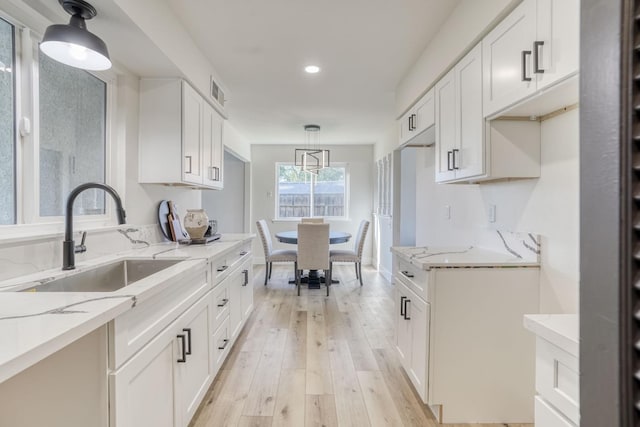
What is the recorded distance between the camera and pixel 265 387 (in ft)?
7.30

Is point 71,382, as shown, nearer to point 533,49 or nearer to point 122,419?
point 122,419

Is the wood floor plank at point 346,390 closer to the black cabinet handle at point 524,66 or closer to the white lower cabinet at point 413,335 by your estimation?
the white lower cabinet at point 413,335

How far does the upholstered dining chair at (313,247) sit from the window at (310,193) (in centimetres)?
247

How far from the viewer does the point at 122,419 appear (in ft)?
3.50

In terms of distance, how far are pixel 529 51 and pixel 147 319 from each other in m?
1.89

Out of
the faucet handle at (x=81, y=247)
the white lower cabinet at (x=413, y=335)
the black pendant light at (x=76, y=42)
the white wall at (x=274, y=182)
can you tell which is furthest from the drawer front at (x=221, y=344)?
the white wall at (x=274, y=182)

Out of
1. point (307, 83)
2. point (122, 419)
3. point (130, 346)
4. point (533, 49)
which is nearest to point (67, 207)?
point (130, 346)

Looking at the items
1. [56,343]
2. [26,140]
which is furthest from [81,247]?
[56,343]

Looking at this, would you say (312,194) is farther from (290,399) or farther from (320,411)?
(320,411)

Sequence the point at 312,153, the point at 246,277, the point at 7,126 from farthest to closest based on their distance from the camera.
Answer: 1. the point at 312,153
2. the point at 246,277
3. the point at 7,126

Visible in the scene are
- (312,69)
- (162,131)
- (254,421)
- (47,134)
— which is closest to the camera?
(47,134)

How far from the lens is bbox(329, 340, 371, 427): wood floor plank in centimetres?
190

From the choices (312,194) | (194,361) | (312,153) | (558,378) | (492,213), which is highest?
(312,153)

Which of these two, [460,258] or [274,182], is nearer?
[460,258]
